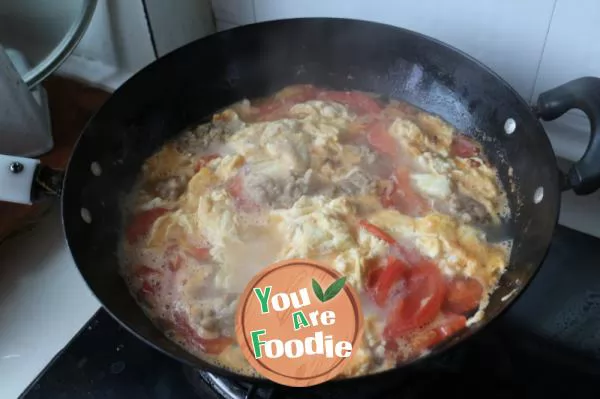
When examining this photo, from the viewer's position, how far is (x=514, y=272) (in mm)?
1016

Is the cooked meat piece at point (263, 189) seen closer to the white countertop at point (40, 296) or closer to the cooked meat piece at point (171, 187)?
the cooked meat piece at point (171, 187)

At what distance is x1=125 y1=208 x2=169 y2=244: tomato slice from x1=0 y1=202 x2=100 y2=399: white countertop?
0.11 metres

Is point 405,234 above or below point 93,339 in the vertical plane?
above

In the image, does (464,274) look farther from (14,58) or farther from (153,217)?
(14,58)

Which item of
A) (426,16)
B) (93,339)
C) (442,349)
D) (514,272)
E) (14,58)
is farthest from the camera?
(14,58)

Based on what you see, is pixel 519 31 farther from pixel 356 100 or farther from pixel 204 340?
pixel 204 340

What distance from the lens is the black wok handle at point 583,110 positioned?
966 mm

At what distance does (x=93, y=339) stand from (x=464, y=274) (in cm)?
66

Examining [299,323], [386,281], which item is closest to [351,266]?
[386,281]

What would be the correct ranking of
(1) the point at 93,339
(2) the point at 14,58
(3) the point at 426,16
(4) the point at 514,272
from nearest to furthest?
(4) the point at 514,272 → (1) the point at 93,339 → (3) the point at 426,16 → (2) the point at 14,58

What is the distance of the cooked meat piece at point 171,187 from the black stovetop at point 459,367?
247mm

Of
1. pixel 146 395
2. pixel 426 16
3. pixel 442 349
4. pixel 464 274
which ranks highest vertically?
pixel 426 16

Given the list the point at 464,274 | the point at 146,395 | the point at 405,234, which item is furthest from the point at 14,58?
the point at 464,274

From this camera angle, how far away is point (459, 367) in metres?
1.07
